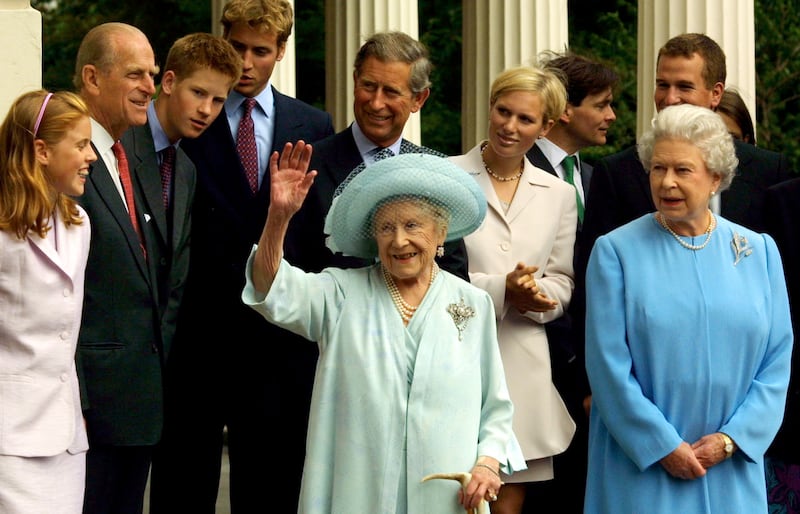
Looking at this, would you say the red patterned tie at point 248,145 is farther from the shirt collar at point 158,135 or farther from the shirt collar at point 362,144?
the shirt collar at point 362,144

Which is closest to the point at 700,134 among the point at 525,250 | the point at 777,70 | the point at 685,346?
the point at 685,346

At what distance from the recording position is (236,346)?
7.95m

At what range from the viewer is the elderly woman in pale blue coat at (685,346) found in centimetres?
680

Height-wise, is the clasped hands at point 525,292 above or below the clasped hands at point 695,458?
above

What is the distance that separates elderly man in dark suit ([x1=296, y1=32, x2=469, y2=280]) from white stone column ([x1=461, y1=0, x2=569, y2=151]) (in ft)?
21.6

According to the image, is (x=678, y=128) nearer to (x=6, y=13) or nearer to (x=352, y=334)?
(x=352, y=334)

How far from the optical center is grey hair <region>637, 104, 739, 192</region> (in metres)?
6.91

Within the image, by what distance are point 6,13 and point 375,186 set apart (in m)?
1.74

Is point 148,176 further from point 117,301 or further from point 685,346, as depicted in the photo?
point 685,346

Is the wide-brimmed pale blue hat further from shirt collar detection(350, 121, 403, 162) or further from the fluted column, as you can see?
the fluted column

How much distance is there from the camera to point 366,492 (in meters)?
6.40

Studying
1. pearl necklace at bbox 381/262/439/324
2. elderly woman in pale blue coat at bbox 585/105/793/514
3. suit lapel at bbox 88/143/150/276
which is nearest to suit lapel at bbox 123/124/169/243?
suit lapel at bbox 88/143/150/276

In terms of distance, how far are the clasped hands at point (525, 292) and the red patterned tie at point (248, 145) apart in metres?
1.24

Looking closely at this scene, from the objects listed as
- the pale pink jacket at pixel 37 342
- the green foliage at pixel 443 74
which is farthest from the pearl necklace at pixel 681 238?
the green foliage at pixel 443 74
